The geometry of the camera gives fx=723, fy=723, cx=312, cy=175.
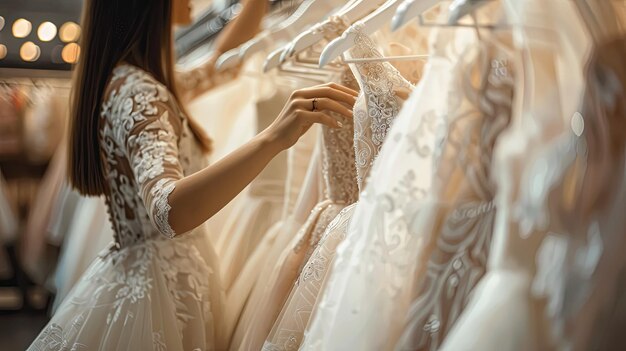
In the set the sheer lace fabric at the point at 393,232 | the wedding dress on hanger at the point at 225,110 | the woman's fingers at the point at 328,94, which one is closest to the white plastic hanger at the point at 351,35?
the woman's fingers at the point at 328,94

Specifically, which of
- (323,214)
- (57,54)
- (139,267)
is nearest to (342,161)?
(323,214)

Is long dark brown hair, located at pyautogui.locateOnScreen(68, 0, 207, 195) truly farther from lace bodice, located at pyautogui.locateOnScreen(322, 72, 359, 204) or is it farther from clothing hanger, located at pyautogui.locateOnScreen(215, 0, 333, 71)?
lace bodice, located at pyautogui.locateOnScreen(322, 72, 359, 204)

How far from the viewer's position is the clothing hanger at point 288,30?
1.36 m

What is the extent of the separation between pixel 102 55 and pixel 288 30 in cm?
36

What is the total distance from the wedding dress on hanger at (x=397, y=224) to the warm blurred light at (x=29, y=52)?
393 cm

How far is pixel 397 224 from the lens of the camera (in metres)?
0.75

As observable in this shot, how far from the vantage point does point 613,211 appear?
61 centimetres

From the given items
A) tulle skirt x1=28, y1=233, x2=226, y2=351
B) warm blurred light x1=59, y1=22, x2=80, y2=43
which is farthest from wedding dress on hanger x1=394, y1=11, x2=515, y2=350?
warm blurred light x1=59, y1=22, x2=80, y2=43

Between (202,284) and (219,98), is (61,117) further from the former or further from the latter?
(202,284)

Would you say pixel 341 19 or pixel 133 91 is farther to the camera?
pixel 133 91

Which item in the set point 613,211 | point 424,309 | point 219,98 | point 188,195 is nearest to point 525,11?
point 613,211

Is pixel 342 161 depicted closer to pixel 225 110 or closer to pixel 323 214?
pixel 323 214

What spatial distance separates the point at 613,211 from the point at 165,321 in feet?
2.86

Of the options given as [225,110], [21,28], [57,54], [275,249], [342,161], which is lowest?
[275,249]
